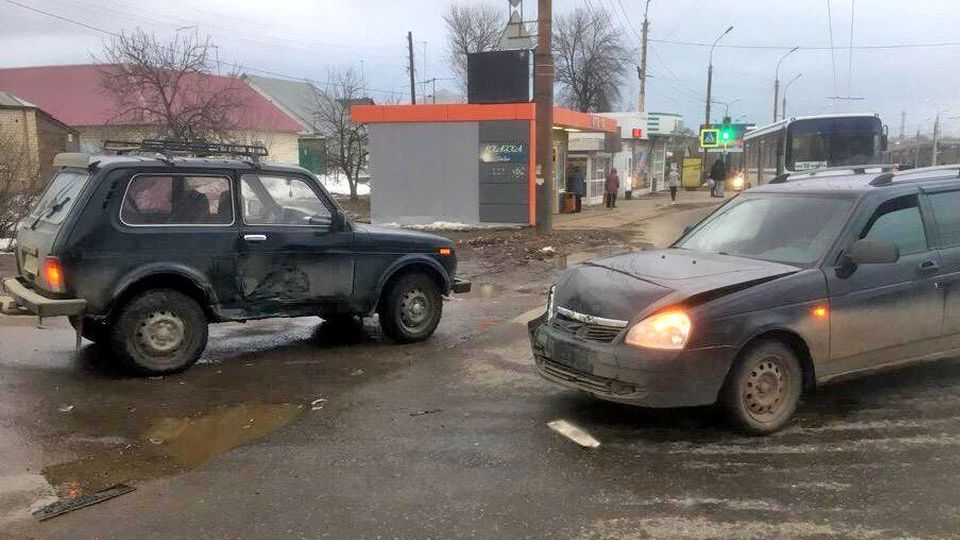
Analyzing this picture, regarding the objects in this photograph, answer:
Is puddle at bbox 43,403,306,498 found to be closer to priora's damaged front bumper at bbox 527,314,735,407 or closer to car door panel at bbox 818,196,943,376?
priora's damaged front bumper at bbox 527,314,735,407

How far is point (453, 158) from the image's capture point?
22.0 meters

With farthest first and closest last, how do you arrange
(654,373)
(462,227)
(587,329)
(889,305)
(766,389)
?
(462,227) < (889,305) < (587,329) < (766,389) < (654,373)

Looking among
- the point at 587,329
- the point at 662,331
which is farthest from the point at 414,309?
the point at 662,331

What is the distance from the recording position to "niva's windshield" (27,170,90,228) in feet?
21.0

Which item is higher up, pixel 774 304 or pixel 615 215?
pixel 774 304

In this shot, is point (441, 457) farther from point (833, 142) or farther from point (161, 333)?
point (833, 142)

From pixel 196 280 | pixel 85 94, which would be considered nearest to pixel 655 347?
pixel 196 280

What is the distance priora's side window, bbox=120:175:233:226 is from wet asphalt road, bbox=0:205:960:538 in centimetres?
138

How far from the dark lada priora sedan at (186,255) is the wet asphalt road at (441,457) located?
54 cm

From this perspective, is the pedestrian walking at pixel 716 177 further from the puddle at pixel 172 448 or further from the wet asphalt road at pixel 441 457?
the puddle at pixel 172 448

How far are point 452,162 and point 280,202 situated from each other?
594 inches

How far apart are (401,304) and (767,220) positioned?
369 cm

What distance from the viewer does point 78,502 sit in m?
4.12

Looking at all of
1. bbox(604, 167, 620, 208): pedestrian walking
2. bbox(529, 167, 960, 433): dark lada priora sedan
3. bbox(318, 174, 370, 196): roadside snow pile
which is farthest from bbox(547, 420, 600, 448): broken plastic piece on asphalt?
bbox(318, 174, 370, 196): roadside snow pile
